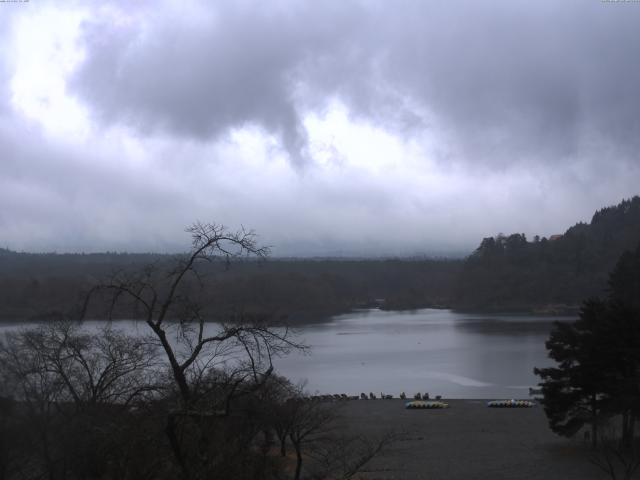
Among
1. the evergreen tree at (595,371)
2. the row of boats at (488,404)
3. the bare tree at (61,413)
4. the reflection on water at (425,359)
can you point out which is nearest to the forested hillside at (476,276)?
the reflection on water at (425,359)

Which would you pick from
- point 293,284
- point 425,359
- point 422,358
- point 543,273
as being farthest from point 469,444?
point 543,273

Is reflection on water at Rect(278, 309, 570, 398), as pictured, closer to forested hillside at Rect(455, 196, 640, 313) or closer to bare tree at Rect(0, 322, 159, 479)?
bare tree at Rect(0, 322, 159, 479)

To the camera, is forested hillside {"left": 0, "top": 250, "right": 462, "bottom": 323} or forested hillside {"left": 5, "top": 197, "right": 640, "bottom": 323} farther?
forested hillside {"left": 5, "top": 197, "right": 640, "bottom": 323}

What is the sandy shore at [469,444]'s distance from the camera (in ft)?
35.0

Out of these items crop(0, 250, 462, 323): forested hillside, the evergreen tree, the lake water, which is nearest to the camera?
the evergreen tree

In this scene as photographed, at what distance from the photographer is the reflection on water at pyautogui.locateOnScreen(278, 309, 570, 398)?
75.5ft

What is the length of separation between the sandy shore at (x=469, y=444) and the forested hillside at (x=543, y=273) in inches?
1711

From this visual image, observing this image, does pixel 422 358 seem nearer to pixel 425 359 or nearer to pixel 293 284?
pixel 425 359

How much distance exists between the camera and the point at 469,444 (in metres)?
13.4

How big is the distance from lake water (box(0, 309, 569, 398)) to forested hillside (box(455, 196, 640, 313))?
17469mm

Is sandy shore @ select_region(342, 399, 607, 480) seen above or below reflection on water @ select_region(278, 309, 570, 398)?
above

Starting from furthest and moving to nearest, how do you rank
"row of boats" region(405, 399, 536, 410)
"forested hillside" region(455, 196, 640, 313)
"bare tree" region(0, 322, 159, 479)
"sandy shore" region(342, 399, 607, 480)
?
1. "forested hillside" region(455, 196, 640, 313)
2. "row of boats" region(405, 399, 536, 410)
3. "sandy shore" region(342, 399, 607, 480)
4. "bare tree" region(0, 322, 159, 479)

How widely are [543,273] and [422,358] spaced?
1583 inches

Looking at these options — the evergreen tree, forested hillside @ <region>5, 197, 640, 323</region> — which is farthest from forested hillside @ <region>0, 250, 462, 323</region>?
the evergreen tree
